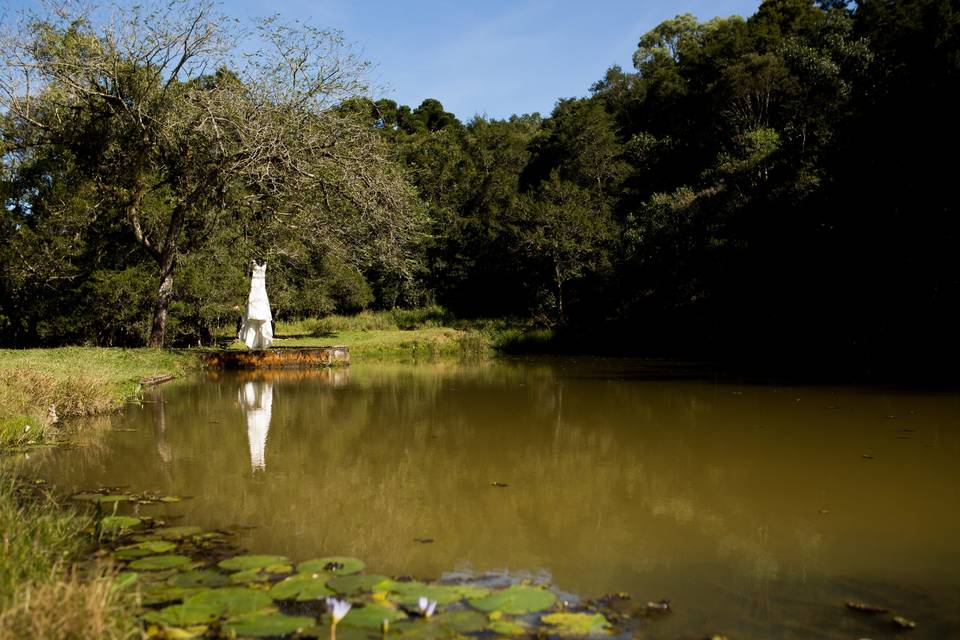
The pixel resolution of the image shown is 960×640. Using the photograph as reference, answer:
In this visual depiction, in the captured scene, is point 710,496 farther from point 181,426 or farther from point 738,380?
point 738,380

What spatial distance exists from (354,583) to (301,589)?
25 cm

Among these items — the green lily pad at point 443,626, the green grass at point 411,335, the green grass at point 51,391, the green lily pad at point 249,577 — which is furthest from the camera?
the green grass at point 411,335

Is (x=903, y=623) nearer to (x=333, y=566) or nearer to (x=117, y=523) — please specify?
(x=333, y=566)

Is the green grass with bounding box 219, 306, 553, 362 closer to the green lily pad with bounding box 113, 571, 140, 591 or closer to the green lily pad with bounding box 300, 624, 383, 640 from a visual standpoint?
the green lily pad with bounding box 113, 571, 140, 591

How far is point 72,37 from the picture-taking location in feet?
52.7

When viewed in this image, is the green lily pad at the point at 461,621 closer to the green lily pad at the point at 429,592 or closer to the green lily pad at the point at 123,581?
the green lily pad at the point at 429,592

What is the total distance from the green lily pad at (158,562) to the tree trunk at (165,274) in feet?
→ 49.7

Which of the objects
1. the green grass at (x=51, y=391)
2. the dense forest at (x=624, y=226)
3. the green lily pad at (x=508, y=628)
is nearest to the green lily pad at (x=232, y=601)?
the green lily pad at (x=508, y=628)

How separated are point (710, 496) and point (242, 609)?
362 cm

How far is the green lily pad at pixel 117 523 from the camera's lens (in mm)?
4461

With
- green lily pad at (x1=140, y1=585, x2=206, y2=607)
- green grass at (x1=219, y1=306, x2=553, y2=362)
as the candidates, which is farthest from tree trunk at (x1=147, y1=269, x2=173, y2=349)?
green lily pad at (x1=140, y1=585, x2=206, y2=607)

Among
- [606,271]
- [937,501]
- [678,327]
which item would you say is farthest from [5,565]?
[606,271]

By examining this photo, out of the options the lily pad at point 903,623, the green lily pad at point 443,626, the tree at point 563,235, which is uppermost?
the tree at point 563,235

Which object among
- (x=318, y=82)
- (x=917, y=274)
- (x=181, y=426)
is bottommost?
(x=181, y=426)
